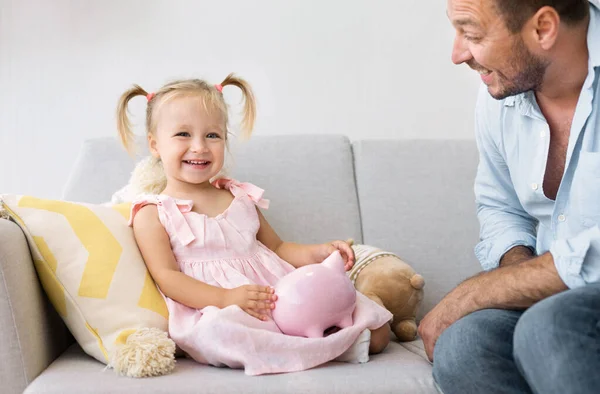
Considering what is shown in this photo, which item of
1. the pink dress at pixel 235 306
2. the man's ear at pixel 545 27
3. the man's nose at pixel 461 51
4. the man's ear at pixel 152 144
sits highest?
the man's ear at pixel 545 27

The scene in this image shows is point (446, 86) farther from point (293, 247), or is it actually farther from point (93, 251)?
point (93, 251)

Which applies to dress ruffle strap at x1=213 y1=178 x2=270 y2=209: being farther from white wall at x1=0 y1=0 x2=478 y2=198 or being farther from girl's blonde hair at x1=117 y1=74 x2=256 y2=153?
white wall at x1=0 y1=0 x2=478 y2=198

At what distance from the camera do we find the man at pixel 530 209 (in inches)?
43.9

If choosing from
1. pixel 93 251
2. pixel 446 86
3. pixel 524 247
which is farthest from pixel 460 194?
pixel 93 251

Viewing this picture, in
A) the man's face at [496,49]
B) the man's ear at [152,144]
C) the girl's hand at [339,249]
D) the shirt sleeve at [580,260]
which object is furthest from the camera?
the man's ear at [152,144]

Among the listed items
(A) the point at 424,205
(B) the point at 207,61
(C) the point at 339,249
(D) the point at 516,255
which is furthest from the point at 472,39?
(B) the point at 207,61

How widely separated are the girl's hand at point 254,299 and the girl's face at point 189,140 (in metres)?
0.35

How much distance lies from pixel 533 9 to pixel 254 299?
0.80 meters

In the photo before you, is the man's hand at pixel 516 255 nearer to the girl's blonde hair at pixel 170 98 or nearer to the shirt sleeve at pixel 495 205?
the shirt sleeve at pixel 495 205

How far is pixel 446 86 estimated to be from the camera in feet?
8.54

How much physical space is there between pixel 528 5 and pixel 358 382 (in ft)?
2.58

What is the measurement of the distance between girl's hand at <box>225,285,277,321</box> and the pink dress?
0.10 ft

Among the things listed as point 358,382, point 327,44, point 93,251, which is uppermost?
point 327,44

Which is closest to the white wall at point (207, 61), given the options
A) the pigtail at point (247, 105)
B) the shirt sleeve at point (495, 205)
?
the pigtail at point (247, 105)
